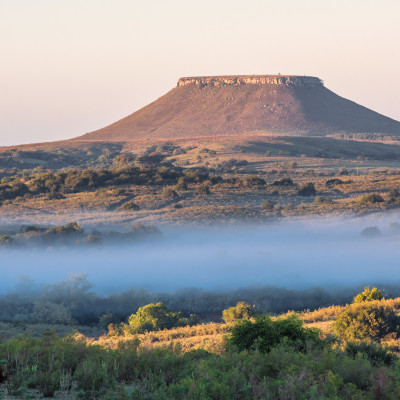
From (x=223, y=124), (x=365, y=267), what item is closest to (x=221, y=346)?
(x=365, y=267)

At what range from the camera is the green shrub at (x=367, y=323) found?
19.2 metres

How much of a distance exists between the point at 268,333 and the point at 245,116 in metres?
169

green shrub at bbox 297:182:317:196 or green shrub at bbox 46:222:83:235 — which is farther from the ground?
green shrub at bbox 297:182:317:196

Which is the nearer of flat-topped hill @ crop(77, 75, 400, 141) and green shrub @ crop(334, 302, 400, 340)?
green shrub @ crop(334, 302, 400, 340)

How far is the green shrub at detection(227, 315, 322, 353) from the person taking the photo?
1481 centimetres

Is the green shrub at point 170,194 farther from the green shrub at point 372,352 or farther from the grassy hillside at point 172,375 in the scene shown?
the grassy hillside at point 172,375

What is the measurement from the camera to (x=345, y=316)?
19.7 meters

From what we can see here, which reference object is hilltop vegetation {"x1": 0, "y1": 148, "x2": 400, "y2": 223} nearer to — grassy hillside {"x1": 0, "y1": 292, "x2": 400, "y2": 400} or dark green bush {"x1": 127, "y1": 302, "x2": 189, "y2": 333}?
dark green bush {"x1": 127, "y1": 302, "x2": 189, "y2": 333}

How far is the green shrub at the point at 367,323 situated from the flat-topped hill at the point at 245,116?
148 m

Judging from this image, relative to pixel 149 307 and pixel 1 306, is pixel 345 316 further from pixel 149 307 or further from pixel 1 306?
pixel 1 306

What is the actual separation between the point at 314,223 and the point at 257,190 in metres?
9.55

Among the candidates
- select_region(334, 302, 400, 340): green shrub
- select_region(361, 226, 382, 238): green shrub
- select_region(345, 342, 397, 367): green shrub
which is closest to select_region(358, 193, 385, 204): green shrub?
select_region(361, 226, 382, 238): green shrub

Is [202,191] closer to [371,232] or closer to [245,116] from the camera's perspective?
[371,232]

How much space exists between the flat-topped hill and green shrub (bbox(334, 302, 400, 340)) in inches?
5815
